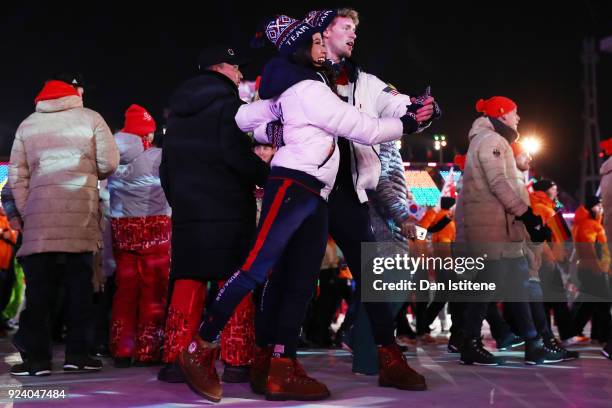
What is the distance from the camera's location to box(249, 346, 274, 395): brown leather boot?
4414 mm

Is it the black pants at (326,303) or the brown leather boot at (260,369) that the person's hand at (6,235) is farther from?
the brown leather boot at (260,369)

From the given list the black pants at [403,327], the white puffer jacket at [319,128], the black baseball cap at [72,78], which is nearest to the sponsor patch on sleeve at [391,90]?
the white puffer jacket at [319,128]

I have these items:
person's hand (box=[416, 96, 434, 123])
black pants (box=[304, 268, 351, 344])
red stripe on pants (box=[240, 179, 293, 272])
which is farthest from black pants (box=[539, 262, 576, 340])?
red stripe on pants (box=[240, 179, 293, 272])

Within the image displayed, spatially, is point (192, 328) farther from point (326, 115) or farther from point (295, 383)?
point (326, 115)

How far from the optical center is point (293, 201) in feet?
13.5

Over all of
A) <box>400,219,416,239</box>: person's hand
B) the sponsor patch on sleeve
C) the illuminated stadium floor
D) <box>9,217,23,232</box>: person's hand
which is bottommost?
the illuminated stadium floor

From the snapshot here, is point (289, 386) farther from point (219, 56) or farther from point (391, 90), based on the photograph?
point (219, 56)

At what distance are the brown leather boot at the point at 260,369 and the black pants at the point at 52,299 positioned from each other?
147cm

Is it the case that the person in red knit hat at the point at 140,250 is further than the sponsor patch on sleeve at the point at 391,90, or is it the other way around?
the person in red knit hat at the point at 140,250

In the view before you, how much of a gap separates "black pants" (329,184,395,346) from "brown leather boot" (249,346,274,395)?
624 mm

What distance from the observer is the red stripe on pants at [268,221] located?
406cm

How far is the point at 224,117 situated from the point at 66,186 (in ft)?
4.29

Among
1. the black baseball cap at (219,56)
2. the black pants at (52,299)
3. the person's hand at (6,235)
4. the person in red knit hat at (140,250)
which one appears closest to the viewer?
the black baseball cap at (219,56)

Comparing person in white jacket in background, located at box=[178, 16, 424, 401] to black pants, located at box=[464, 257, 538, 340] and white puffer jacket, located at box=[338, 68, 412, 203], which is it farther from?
black pants, located at box=[464, 257, 538, 340]
